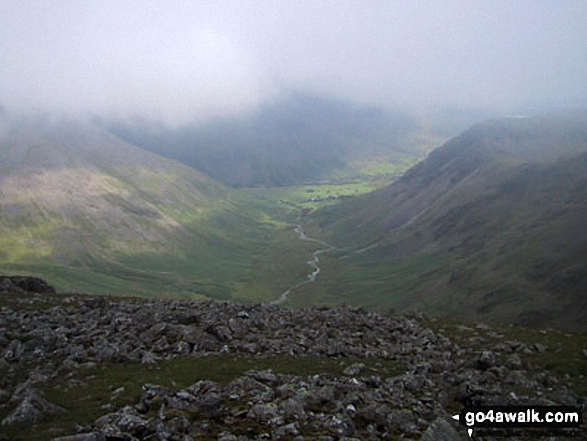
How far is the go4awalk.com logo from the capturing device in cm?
2856

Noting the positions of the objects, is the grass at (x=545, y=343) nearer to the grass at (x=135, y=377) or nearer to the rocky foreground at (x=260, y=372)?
the rocky foreground at (x=260, y=372)

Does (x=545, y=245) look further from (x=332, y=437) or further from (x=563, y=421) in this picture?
Result: (x=332, y=437)

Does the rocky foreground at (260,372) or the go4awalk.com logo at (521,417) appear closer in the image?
the rocky foreground at (260,372)

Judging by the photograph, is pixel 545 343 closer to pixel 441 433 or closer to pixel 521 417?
pixel 521 417

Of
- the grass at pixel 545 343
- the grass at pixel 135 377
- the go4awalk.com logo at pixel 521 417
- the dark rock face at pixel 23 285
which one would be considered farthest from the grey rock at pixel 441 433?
the dark rock face at pixel 23 285

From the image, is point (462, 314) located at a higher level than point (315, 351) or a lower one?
lower

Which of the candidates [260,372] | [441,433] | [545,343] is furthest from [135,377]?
[545,343]

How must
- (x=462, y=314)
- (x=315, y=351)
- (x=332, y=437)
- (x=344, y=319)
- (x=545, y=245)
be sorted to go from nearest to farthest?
(x=332, y=437) → (x=315, y=351) → (x=344, y=319) → (x=462, y=314) → (x=545, y=245)

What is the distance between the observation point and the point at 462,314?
16312 centimetres

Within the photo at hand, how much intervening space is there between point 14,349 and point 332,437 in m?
30.8

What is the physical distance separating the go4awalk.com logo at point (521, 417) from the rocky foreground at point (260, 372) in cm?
93

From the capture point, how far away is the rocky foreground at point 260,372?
25391mm

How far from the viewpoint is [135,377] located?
34.8 metres

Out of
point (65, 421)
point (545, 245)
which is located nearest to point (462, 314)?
point (545, 245)
